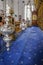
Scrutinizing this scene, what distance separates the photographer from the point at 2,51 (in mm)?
1016

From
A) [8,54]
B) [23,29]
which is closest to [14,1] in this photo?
[23,29]

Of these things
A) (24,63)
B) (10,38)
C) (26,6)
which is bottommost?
(24,63)

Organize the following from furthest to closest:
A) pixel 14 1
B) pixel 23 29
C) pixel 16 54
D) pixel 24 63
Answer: pixel 14 1
pixel 23 29
pixel 16 54
pixel 24 63

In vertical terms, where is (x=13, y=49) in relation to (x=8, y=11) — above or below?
below

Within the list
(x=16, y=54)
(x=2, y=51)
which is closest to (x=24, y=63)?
(x=16, y=54)

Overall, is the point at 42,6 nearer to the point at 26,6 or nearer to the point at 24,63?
the point at 26,6

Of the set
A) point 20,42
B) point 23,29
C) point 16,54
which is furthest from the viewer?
point 23,29

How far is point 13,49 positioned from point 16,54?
0.10 metres

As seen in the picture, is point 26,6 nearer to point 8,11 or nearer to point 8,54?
point 8,11

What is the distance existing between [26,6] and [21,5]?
0.06 meters

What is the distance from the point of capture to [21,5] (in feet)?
6.08

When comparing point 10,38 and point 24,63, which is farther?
point 10,38

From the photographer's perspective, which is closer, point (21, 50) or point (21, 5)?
point (21, 50)

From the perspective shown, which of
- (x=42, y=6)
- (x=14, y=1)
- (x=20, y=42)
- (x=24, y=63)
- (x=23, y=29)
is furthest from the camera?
(x=42, y=6)
